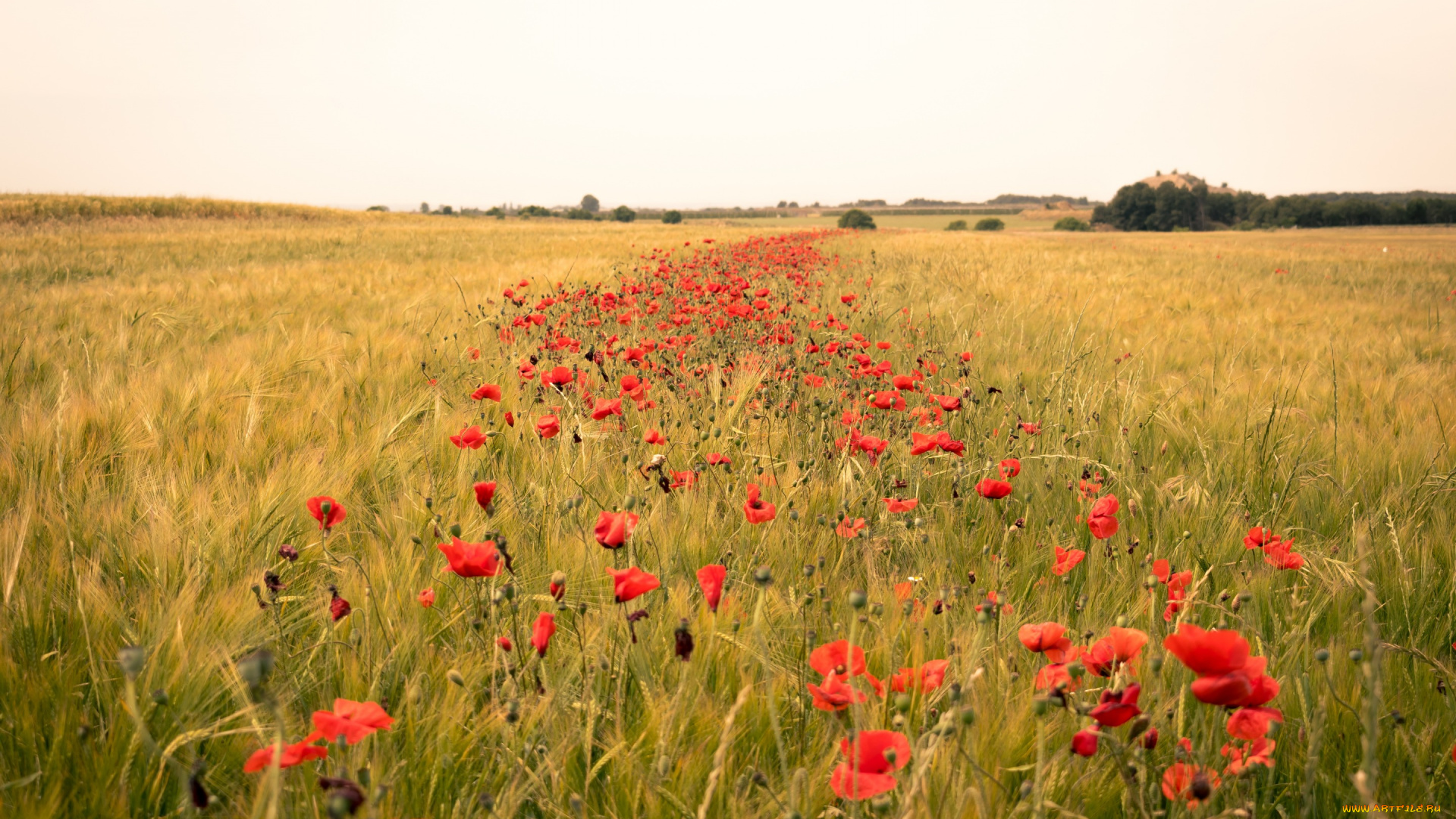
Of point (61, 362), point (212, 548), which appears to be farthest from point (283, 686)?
point (61, 362)

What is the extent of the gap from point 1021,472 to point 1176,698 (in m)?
1.15

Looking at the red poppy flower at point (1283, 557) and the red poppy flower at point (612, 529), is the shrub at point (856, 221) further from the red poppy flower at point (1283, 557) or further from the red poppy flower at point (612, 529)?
the red poppy flower at point (612, 529)

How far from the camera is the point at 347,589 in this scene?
1.28 metres

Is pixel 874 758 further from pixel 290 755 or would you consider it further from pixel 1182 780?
pixel 290 755

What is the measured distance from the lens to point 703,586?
1.04 metres

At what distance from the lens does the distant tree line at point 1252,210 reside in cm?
5056

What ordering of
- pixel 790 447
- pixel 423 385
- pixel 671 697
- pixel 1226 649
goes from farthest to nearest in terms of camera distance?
1. pixel 423 385
2. pixel 790 447
3. pixel 671 697
4. pixel 1226 649

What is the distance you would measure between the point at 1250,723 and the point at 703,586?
745 millimetres

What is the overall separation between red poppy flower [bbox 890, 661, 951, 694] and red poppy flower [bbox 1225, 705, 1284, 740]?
35cm

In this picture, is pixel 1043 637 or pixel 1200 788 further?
pixel 1043 637

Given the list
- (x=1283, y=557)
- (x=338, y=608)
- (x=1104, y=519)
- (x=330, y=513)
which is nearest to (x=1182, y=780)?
(x=1104, y=519)

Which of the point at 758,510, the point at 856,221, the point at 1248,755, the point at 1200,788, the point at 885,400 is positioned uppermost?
the point at 856,221

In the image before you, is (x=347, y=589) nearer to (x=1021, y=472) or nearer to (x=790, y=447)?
(x=790, y=447)

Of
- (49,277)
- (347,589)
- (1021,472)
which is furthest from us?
(49,277)
